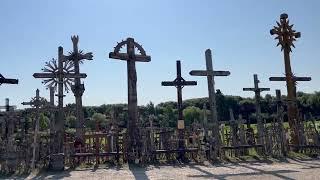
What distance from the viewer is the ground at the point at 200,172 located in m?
15.5

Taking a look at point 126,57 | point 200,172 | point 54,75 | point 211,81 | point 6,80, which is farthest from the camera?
point 211,81

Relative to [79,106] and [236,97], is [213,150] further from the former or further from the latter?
[236,97]

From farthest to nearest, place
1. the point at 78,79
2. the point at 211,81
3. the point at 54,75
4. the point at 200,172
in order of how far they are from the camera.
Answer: the point at 78,79 → the point at 211,81 → the point at 54,75 → the point at 200,172

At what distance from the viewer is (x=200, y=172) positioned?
17109 millimetres

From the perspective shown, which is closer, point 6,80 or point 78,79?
point 6,80

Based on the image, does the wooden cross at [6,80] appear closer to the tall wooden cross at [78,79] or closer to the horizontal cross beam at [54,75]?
the horizontal cross beam at [54,75]

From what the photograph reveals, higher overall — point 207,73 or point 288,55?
point 288,55

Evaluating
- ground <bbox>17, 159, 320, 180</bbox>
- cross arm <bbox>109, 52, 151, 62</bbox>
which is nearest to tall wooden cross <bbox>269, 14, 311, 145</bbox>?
ground <bbox>17, 159, 320, 180</bbox>

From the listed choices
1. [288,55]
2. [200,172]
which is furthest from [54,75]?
[288,55]

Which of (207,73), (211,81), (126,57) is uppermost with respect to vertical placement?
(126,57)

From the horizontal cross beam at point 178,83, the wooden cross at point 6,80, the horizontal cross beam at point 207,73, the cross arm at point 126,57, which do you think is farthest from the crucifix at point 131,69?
the wooden cross at point 6,80

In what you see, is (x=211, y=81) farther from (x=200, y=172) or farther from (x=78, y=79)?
(x=78, y=79)

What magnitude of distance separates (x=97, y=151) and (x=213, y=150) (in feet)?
19.1

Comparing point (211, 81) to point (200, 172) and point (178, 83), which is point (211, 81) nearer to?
point (178, 83)
